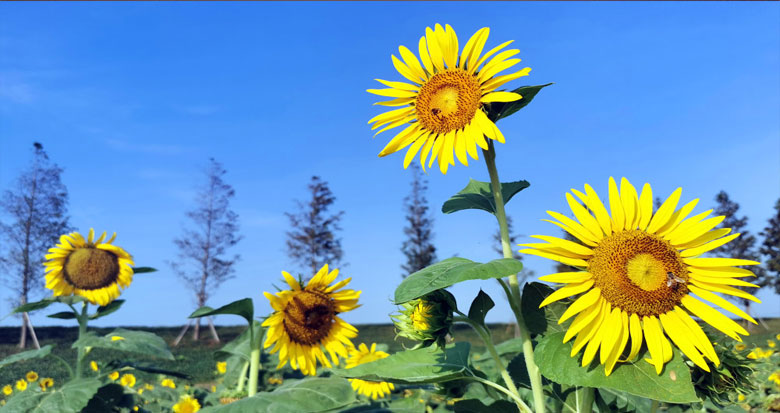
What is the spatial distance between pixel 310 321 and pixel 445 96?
190 cm

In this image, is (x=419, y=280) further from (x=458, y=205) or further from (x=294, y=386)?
(x=294, y=386)

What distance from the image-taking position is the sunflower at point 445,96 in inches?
83.0

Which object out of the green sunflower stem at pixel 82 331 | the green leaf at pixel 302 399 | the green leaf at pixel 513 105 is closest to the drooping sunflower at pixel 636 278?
the green leaf at pixel 513 105

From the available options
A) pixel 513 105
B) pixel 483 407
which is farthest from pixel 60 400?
pixel 513 105

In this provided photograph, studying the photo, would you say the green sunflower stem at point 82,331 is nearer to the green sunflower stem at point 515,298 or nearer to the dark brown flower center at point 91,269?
the dark brown flower center at point 91,269

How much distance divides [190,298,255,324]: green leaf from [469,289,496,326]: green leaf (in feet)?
4.88

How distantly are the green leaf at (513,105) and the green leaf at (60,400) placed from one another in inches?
134

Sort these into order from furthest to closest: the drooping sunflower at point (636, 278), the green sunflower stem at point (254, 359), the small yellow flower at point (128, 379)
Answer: the small yellow flower at point (128, 379) → the green sunflower stem at point (254, 359) → the drooping sunflower at point (636, 278)

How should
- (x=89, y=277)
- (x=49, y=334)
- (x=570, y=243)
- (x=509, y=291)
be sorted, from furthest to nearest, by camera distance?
1. (x=49, y=334)
2. (x=89, y=277)
3. (x=509, y=291)
4. (x=570, y=243)

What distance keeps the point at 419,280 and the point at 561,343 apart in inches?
21.7

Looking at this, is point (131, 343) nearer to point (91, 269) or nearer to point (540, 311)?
point (91, 269)

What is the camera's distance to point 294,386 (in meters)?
3.26

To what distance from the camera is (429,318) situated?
230 centimetres

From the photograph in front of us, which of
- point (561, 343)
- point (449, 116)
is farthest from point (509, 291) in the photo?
point (449, 116)
